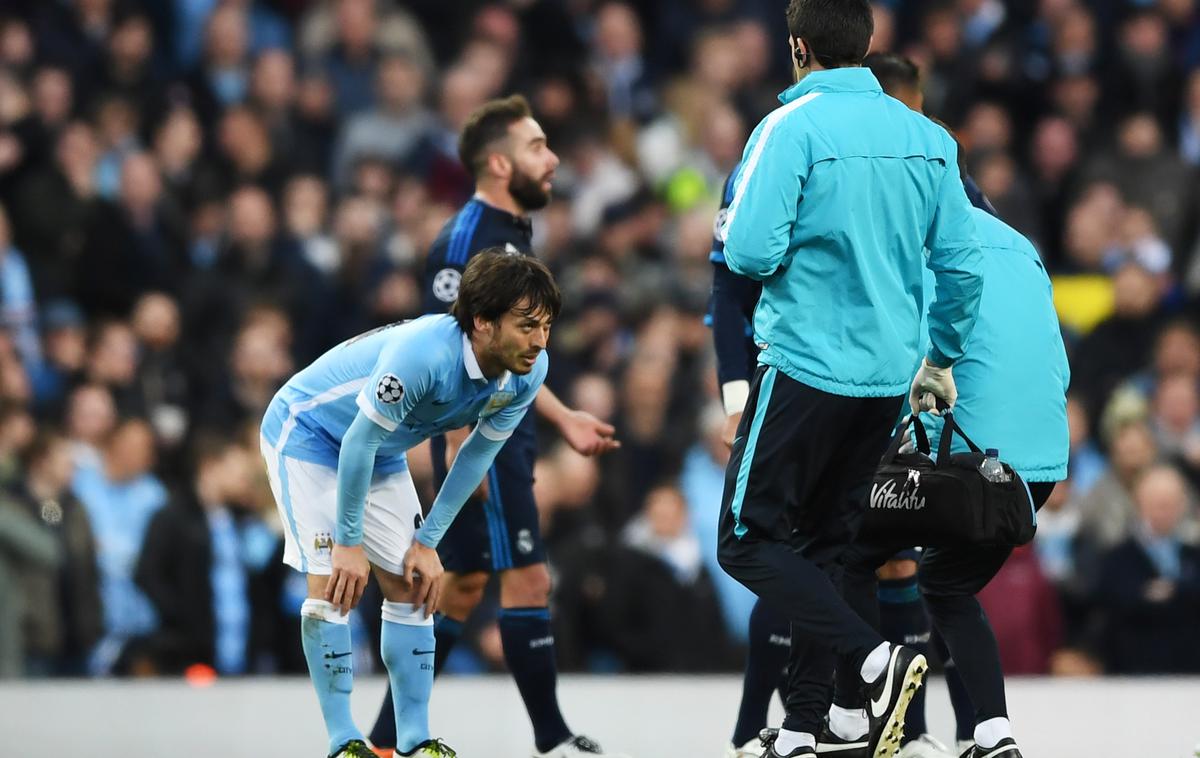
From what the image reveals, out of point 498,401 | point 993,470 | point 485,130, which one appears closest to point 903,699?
point 993,470

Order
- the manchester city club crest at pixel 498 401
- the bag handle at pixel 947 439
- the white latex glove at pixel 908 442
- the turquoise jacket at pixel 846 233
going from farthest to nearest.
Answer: the white latex glove at pixel 908 442 → the manchester city club crest at pixel 498 401 → the bag handle at pixel 947 439 → the turquoise jacket at pixel 846 233

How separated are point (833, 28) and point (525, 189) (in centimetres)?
162

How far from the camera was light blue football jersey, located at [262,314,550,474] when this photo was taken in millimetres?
5320

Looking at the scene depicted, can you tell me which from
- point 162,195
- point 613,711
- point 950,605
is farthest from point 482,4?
point 950,605

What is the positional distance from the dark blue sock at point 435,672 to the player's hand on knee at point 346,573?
0.63 metres

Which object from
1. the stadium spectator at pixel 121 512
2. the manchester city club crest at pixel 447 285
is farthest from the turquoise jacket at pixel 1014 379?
the stadium spectator at pixel 121 512

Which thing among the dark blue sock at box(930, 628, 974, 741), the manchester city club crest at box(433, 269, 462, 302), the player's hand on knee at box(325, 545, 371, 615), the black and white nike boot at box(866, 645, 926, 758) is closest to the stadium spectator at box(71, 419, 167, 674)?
the manchester city club crest at box(433, 269, 462, 302)

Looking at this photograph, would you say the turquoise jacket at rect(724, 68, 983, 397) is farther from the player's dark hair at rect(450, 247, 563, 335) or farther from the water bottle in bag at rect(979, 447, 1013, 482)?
the player's dark hair at rect(450, 247, 563, 335)

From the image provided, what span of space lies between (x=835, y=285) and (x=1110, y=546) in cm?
516

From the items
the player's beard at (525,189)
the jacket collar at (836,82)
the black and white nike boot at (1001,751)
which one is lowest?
the black and white nike boot at (1001,751)

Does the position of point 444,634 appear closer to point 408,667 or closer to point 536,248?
point 408,667

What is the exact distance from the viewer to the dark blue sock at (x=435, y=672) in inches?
244

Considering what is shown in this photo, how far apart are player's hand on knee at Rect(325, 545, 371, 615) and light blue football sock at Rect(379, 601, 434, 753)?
0.91 feet

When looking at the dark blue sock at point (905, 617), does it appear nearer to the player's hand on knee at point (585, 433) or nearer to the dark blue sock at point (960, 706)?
the dark blue sock at point (960, 706)
